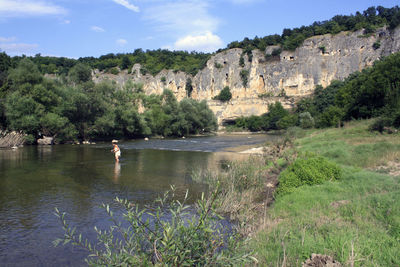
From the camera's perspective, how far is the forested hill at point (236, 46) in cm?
8391

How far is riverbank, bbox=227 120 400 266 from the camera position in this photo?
215 inches

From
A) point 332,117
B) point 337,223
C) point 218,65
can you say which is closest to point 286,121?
point 332,117

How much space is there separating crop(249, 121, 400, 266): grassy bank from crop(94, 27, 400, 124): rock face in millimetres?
75218

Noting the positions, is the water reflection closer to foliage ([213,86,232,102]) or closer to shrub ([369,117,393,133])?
shrub ([369,117,393,133])

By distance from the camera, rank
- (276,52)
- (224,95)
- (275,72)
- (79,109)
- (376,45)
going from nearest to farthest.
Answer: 1. (79,109)
2. (376,45)
3. (275,72)
4. (276,52)
5. (224,95)

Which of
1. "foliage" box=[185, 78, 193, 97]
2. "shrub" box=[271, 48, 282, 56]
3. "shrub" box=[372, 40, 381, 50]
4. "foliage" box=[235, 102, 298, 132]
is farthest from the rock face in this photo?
"foliage" box=[235, 102, 298, 132]

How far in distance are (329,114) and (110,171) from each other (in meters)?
30.6

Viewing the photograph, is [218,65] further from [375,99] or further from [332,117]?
[375,99]

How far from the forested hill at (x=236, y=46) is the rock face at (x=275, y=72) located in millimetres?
2514

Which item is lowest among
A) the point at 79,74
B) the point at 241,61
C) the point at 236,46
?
the point at 79,74

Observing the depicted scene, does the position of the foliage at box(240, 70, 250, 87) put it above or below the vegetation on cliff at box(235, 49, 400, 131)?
above

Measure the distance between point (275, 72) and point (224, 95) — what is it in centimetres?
1728

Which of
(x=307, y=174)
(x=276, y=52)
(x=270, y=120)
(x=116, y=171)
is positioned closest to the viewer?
(x=307, y=174)

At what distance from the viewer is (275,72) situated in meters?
92.3
